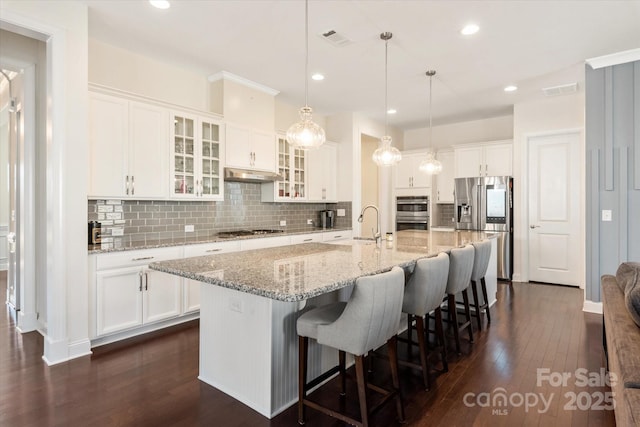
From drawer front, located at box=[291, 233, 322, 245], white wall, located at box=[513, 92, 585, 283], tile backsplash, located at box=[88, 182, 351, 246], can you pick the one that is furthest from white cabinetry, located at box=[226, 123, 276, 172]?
white wall, located at box=[513, 92, 585, 283]

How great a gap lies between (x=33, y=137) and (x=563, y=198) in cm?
682

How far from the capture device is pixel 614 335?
160cm

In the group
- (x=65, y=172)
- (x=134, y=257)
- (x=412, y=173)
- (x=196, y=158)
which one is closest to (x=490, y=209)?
(x=412, y=173)

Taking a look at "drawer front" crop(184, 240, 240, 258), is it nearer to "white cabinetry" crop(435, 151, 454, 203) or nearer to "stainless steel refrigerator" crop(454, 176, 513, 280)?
"stainless steel refrigerator" crop(454, 176, 513, 280)

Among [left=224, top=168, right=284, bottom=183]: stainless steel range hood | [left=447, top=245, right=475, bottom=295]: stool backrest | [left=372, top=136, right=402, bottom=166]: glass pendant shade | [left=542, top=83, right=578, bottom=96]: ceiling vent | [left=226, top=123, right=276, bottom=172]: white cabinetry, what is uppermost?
[left=542, top=83, right=578, bottom=96]: ceiling vent

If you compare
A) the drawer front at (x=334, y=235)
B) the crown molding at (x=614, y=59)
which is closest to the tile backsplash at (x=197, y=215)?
the drawer front at (x=334, y=235)

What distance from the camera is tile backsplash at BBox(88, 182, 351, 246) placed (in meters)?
3.60

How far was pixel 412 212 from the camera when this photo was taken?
676 centimetres

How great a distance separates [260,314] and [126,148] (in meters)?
2.39

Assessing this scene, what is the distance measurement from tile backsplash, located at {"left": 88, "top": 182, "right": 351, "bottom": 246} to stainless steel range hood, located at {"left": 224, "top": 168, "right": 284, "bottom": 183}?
0.39 metres

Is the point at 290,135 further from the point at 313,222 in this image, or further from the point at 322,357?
the point at 313,222

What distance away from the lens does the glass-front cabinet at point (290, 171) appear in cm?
521

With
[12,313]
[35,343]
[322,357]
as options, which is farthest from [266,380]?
[12,313]

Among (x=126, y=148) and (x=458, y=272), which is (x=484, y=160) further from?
(x=126, y=148)
